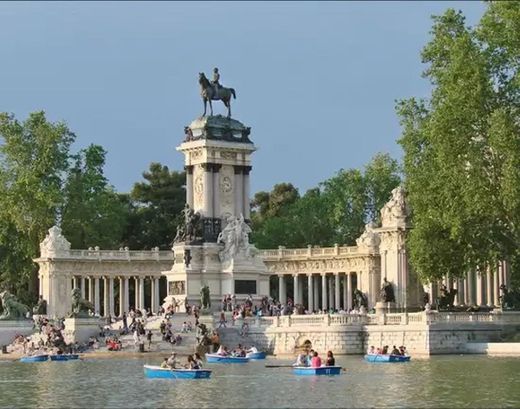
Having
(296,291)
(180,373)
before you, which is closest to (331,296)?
(296,291)

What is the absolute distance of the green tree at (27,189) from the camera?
101000 mm

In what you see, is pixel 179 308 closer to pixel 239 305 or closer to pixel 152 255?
pixel 239 305

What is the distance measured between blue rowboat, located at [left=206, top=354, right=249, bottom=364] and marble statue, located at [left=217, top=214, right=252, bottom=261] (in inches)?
827

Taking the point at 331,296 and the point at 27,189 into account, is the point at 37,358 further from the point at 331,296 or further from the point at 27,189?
the point at 331,296

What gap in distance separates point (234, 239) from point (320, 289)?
25887 millimetres

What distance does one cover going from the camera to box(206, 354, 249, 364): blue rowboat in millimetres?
63281

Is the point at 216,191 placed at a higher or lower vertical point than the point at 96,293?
higher

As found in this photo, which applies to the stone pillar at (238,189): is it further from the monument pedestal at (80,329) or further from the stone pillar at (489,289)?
the stone pillar at (489,289)

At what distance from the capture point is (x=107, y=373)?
5766 centimetres

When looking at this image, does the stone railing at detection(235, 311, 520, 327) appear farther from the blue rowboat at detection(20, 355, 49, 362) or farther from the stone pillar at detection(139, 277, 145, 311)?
the stone pillar at detection(139, 277, 145, 311)

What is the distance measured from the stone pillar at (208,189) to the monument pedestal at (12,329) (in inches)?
487

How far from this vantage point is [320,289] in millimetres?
109500

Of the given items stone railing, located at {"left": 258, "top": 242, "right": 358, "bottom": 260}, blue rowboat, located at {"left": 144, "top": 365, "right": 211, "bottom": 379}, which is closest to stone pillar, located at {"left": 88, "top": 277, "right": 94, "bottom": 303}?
stone railing, located at {"left": 258, "top": 242, "right": 358, "bottom": 260}

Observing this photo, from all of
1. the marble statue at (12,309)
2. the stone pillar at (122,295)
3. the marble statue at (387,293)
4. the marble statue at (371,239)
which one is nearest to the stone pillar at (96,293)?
the stone pillar at (122,295)
